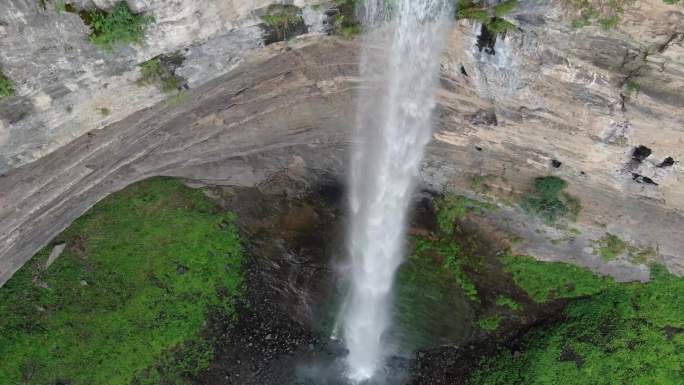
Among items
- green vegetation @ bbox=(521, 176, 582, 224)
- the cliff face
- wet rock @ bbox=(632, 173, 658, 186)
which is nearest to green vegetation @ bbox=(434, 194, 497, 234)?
the cliff face

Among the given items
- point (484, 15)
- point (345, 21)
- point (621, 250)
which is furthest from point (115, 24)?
point (621, 250)

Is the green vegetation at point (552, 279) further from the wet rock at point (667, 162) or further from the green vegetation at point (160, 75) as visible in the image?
the green vegetation at point (160, 75)

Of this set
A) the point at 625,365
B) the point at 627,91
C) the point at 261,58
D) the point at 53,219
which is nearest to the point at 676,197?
the point at 627,91

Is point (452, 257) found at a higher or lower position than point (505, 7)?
lower

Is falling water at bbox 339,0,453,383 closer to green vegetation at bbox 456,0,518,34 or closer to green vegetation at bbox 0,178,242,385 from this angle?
green vegetation at bbox 456,0,518,34

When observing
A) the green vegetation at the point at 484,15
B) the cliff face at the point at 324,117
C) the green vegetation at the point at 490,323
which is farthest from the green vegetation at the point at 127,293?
the green vegetation at the point at 484,15

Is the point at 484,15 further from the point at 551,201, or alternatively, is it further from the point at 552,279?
the point at 552,279

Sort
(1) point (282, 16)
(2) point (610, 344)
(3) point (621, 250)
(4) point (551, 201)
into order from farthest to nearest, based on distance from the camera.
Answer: (3) point (621, 250), (2) point (610, 344), (4) point (551, 201), (1) point (282, 16)
